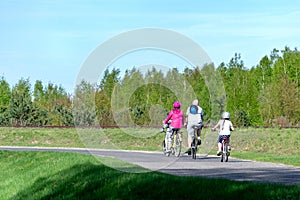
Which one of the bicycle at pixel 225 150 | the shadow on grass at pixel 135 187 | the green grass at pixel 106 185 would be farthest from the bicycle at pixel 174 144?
the shadow on grass at pixel 135 187

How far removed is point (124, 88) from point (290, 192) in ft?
34.4

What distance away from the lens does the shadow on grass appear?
12.5 meters

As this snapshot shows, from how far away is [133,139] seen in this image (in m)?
41.7

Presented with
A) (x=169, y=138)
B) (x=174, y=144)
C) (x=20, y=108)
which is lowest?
(x=174, y=144)

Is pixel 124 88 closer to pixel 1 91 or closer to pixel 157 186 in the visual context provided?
pixel 157 186

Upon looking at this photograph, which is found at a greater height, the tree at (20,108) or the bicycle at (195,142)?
the tree at (20,108)

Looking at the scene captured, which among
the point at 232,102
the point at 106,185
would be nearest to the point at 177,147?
the point at 106,185

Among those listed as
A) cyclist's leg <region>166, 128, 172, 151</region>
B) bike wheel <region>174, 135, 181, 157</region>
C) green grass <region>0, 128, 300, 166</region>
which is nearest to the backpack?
bike wheel <region>174, 135, 181, 157</region>

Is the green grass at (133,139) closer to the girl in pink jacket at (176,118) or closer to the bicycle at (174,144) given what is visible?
the bicycle at (174,144)

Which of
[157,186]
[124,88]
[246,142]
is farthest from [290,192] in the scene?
[246,142]

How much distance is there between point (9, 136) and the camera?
43969 millimetres

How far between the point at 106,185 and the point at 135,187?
1085 millimetres

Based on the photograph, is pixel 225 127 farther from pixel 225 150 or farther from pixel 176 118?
pixel 176 118

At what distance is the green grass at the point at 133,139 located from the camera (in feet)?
115
